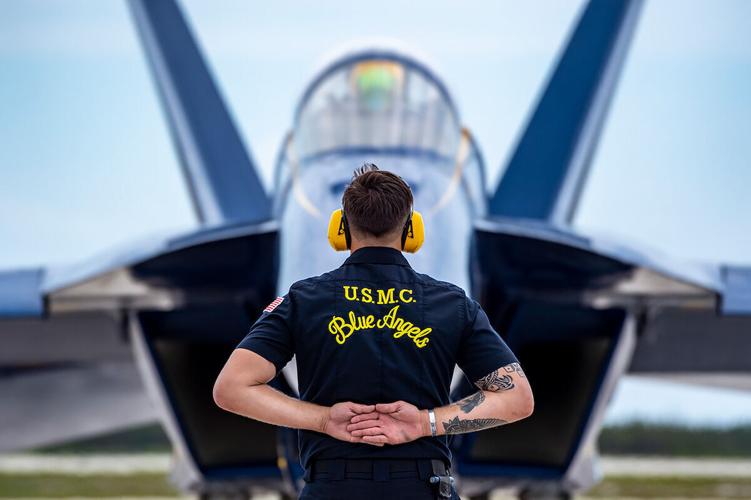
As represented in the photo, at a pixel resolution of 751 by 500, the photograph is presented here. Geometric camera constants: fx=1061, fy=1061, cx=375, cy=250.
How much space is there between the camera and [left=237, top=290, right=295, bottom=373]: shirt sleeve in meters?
2.31

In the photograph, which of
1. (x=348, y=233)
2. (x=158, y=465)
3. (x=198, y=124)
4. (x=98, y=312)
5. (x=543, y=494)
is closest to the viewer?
(x=348, y=233)

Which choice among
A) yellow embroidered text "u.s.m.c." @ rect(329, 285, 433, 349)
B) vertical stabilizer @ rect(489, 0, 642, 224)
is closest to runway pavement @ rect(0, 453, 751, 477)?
vertical stabilizer @ rect(489, 0, 642, 224)

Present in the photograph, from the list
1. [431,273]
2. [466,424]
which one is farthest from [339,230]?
[431,273]

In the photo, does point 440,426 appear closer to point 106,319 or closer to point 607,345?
point 607,345

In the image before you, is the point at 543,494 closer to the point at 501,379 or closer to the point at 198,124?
the point at 198,124

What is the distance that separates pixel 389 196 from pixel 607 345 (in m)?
5.49

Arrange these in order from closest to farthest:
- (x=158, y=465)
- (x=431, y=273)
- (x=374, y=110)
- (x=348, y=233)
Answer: (x=348, y=233), (x=431, y=273), (x=374, y=110), (x=158, y=465)

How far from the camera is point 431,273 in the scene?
5672 millimetres

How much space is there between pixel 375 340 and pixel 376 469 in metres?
0.29

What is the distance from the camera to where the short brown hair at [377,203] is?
2.37 m

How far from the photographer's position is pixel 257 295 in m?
7.44

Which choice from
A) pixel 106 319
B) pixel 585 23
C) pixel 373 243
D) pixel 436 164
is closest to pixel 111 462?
pixel 106 319

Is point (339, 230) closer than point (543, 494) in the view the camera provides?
Yes

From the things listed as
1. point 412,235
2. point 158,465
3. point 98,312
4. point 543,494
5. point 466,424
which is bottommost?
point 158,465
